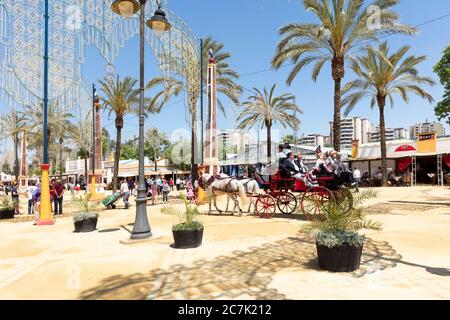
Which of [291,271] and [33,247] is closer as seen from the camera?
[291,271]

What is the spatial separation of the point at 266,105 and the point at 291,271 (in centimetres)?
2927

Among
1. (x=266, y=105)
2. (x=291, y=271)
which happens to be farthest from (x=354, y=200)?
(x=266, y=105)

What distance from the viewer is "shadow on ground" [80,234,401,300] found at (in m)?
4.40

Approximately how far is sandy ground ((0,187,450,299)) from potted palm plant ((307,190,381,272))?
18cm

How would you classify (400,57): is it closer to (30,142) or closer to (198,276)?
(198,276)

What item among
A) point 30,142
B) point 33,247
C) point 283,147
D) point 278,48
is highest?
point 278,48

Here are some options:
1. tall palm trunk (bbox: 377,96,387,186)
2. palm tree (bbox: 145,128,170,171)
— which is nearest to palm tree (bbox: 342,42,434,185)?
tall palm trunk (bbox: 377,96,387,186)

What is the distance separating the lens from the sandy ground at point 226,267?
441cm

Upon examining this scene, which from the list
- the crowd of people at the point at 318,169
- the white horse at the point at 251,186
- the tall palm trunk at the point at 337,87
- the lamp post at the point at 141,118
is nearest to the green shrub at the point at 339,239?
the crowd of people at the point at 318,169

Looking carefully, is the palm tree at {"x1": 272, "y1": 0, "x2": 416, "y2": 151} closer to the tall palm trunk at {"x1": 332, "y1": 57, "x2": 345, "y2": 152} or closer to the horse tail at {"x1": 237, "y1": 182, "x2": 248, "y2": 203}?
the tall palm trunk at {"x1": 332, "y1": 57, "x2": 345, "y2": 152}

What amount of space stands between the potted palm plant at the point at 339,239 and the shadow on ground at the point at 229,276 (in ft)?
0.71

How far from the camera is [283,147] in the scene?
10.8 metres

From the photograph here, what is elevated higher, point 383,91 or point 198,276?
point 383,91

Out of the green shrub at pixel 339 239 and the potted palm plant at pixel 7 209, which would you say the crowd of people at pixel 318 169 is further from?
the potted palm plant at pixel 7 209
